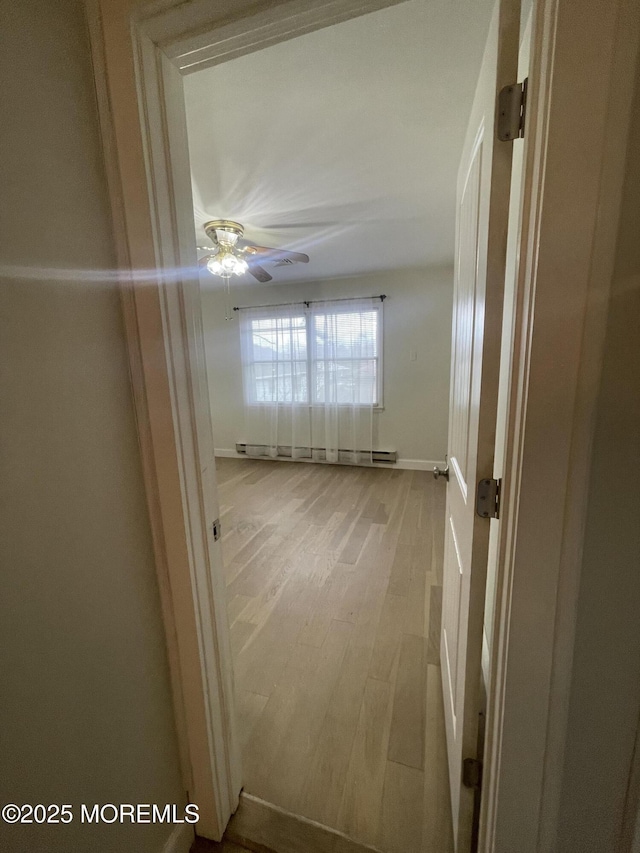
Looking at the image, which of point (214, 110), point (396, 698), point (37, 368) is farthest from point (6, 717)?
point (214, 110)

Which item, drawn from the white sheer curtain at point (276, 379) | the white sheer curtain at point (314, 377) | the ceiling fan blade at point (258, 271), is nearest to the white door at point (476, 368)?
the ceiling fan blade at point (258, 271)

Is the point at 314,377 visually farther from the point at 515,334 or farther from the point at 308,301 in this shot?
the point at 515,334

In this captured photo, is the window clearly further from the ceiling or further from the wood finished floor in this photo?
the wood finished floor

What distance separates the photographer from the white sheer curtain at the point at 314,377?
158 inches

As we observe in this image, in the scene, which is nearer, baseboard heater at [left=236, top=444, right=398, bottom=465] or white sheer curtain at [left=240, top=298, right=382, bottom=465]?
white sheer curtain at [left=240, top=298, right=382, bottom=465]

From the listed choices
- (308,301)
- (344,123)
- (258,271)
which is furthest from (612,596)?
(308,301)

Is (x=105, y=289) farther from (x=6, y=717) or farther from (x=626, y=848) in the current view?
(x=626, y=848)

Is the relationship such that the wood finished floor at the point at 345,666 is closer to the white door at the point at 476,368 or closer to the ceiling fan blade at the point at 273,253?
the white door at the point at 476,368

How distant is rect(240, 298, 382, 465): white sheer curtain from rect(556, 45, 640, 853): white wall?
3511mm

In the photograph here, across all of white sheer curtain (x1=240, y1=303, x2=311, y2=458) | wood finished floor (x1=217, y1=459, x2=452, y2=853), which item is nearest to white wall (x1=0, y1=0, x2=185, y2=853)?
wood finished floor (x1=217, y1=459, x2=452, y2=853)

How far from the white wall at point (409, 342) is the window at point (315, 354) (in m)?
0.17

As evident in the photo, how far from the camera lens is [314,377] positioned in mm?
4230

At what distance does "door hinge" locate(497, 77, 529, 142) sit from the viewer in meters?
0.60

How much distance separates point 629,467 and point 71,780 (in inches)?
49.1
